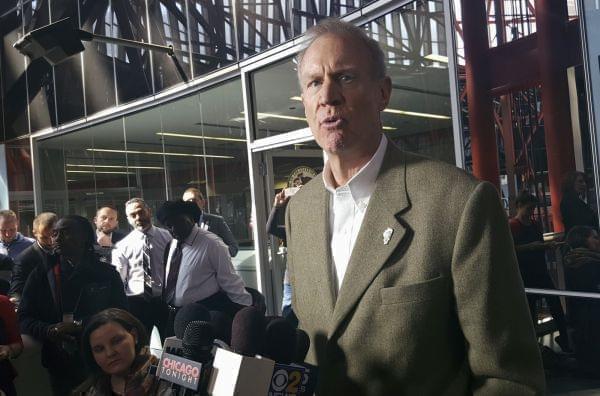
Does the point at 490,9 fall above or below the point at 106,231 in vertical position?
above

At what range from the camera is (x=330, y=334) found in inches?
45.1

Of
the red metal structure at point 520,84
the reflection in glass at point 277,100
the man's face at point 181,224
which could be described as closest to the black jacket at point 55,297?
the man's face at point 181,224

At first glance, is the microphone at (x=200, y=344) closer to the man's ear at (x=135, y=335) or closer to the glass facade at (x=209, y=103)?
the man's ear at (x=135, y=335)

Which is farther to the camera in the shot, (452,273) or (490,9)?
(490,9)

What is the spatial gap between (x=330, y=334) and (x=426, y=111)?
11.7 feet

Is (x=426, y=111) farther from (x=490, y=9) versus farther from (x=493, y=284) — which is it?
(x=493, y=284)

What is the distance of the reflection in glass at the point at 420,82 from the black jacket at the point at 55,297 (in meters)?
2.18

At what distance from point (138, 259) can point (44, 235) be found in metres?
0.76

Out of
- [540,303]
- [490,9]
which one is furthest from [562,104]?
[540,303]

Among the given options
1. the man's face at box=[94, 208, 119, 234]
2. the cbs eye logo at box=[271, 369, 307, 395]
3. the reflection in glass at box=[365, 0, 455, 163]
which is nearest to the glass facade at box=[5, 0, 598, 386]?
the reflection in glass at box=[365, 0, 455, 163]

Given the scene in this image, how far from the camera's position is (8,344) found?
12.4 ft

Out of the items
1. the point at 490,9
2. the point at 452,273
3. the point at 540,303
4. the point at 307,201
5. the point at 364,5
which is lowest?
the point at 540,303

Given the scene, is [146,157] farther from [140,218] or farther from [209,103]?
[140,218]

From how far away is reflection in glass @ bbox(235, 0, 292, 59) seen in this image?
5656mm
